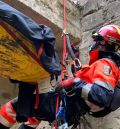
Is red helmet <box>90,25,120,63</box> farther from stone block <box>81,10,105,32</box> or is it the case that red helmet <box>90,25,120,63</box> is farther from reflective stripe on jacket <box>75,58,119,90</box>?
stone block <box>81,10,105,32</box>

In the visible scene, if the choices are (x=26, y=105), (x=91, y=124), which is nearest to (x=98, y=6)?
(x=91, y=124)

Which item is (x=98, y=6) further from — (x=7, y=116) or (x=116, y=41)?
(x=7, y=116)

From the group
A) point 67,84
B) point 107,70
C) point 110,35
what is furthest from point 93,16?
point 67,84

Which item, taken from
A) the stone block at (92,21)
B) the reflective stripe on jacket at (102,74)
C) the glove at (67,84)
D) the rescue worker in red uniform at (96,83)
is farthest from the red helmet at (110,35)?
the stone block at (92,21)

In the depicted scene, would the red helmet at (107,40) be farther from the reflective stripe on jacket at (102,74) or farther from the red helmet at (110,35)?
the reflective stripe on jacket at (102,74)

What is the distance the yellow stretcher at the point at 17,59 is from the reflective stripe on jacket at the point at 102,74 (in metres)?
0.29

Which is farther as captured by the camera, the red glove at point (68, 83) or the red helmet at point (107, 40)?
the red helmet at point (107, 40)

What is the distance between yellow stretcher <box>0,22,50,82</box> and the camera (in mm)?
2441

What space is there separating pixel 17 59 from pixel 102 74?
1.99ft

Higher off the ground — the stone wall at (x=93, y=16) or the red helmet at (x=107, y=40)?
the stone wall at (x=93, y=16)

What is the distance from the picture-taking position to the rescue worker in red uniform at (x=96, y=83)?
2.56 metres

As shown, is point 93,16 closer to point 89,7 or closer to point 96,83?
point 89,7

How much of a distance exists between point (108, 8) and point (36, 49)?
1.57 metres

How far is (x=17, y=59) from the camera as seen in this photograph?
2592 mm
